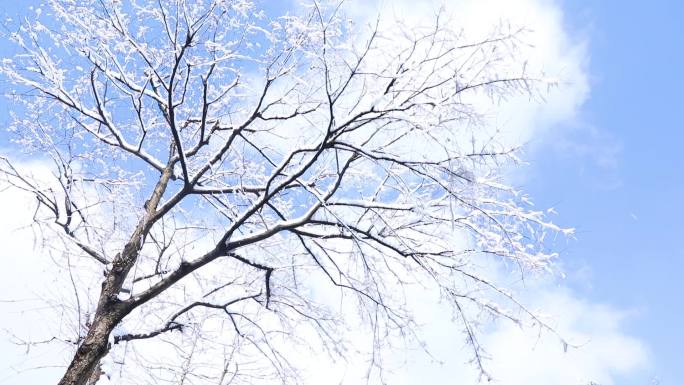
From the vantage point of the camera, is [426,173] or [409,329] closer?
[426,173]

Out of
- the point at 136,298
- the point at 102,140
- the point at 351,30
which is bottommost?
the point at 136,298

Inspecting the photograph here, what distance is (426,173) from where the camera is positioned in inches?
212

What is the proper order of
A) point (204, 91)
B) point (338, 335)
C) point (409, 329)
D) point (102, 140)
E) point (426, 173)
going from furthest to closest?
point (102, 140) < point (338, 335) < point (409, 329) < point (204, 91) < point (426, 173)

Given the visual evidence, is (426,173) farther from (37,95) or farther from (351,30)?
(37,95)

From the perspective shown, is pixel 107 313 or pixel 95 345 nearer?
pixel 95 345

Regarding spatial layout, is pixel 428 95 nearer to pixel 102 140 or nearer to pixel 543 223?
pixel 543 223

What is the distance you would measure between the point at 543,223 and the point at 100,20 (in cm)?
535

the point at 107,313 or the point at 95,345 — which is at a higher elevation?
the point at 107,313

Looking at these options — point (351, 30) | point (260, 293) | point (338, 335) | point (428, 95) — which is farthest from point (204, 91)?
point (338, 335)

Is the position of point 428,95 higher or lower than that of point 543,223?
higher

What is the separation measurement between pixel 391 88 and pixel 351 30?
2.22 feet

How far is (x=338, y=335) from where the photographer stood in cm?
704

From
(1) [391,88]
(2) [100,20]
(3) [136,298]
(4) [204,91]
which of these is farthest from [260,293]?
(2) [100,20]

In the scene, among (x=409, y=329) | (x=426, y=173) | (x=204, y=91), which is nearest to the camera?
(x=426, y=173)
